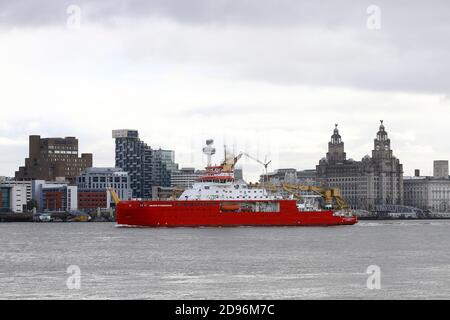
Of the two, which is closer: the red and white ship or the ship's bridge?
the red and white ship

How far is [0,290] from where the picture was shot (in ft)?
123

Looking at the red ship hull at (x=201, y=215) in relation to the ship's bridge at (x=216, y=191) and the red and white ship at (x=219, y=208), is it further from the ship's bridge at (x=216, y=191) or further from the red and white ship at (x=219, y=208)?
the ship's bridge at (x=216, y=191)

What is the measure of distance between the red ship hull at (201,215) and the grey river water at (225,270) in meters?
28.3

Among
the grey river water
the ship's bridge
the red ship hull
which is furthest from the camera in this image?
the ship's bridge

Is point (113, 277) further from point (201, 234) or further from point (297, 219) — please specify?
point (297, 219)

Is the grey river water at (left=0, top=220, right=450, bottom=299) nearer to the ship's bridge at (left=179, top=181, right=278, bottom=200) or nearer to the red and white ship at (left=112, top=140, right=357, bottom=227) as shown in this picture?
the red and white ship at (left=112, top=140, right=357, bottom=227)

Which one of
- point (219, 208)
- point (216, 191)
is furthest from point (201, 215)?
point (216, 191)

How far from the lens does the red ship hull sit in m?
103

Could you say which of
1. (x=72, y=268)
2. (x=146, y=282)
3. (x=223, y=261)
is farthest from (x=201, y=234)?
(x=146, y=282)

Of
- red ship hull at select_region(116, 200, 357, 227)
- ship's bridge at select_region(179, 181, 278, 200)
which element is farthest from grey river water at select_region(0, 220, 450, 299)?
ship's bridge at select_region(179, 181, 278, 200)

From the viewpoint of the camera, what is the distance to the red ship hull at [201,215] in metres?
103

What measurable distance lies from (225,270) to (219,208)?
5700cm

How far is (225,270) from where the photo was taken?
46062 millimetres
